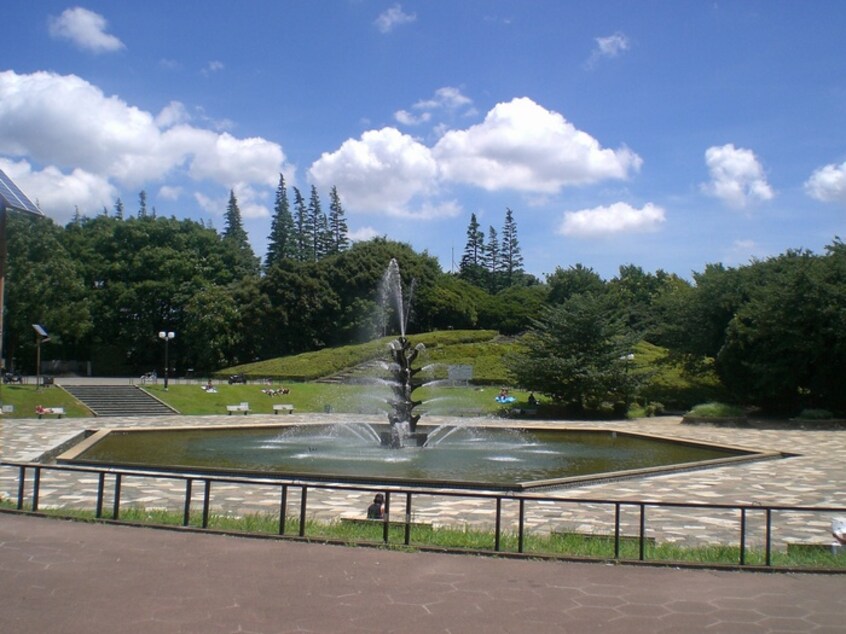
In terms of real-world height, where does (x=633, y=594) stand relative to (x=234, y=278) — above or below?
below

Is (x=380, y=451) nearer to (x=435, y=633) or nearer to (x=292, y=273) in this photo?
(x=435, y=633)

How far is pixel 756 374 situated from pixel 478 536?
31.4 meters

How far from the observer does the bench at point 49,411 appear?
1300 inches

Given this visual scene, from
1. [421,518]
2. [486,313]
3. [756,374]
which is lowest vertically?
[421,518]

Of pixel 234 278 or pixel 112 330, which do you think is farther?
pixel 234 278

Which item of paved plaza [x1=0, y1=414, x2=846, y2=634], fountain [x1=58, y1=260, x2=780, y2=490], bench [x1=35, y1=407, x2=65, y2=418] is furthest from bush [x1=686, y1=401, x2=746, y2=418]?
bench [x1=35, y1=407, x2=65, y2=418]

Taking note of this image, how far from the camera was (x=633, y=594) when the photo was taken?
23.6ft

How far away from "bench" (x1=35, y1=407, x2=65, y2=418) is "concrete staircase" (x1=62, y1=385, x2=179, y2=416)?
6.35 feet

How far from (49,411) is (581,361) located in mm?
25173

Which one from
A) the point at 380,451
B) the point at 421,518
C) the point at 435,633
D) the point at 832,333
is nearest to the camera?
the point at 435,633

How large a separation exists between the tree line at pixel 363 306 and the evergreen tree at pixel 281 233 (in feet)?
0.67

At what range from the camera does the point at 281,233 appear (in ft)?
323

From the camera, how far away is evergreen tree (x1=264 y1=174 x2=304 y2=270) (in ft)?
322

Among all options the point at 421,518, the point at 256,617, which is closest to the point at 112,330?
the point at 421,518
